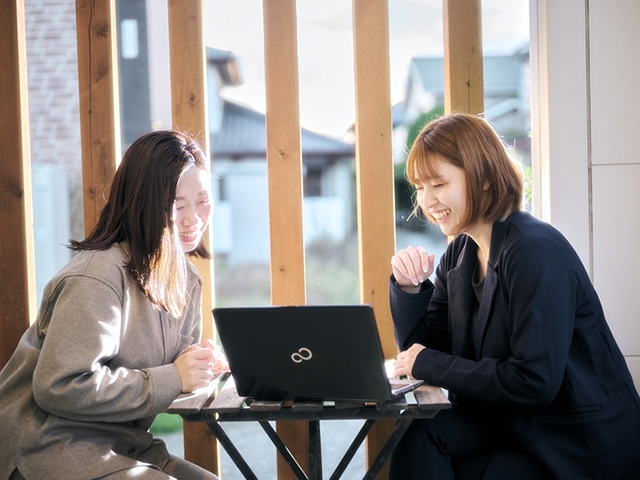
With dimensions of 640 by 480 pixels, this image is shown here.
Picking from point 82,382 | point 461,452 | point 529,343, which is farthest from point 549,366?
point 82,382

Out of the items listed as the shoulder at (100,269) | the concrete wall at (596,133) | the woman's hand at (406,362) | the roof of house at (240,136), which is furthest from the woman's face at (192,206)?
the roof of house at (240,136)

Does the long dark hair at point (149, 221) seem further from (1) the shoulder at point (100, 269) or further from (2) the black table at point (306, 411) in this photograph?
(2) the black table at point (306, 411)

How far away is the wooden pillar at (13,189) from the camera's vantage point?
7.94 feet

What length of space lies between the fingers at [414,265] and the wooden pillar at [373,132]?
37 cm

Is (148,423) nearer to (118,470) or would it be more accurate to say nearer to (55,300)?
(118,470)

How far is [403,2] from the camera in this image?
8.23ft

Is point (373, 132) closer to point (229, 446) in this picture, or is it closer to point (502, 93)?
point (502, 93)

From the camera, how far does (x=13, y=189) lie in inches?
95.3

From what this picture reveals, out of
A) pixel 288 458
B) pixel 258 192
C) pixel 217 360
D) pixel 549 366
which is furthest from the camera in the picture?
pixel 258 192

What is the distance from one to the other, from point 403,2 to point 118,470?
1922mm

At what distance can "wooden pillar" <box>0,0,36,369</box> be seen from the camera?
242cm

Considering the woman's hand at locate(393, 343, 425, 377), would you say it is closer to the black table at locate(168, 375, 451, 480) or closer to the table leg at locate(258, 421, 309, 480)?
the black table at locate(168, 375, 451, 480)

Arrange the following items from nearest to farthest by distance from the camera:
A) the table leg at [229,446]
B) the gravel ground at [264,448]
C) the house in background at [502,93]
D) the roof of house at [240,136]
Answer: the table leg at [229,446], the house in background at [502,93], the gravel ground at [264,448], the roof of house at [240,136]

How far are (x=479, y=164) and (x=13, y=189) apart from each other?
1.69m
